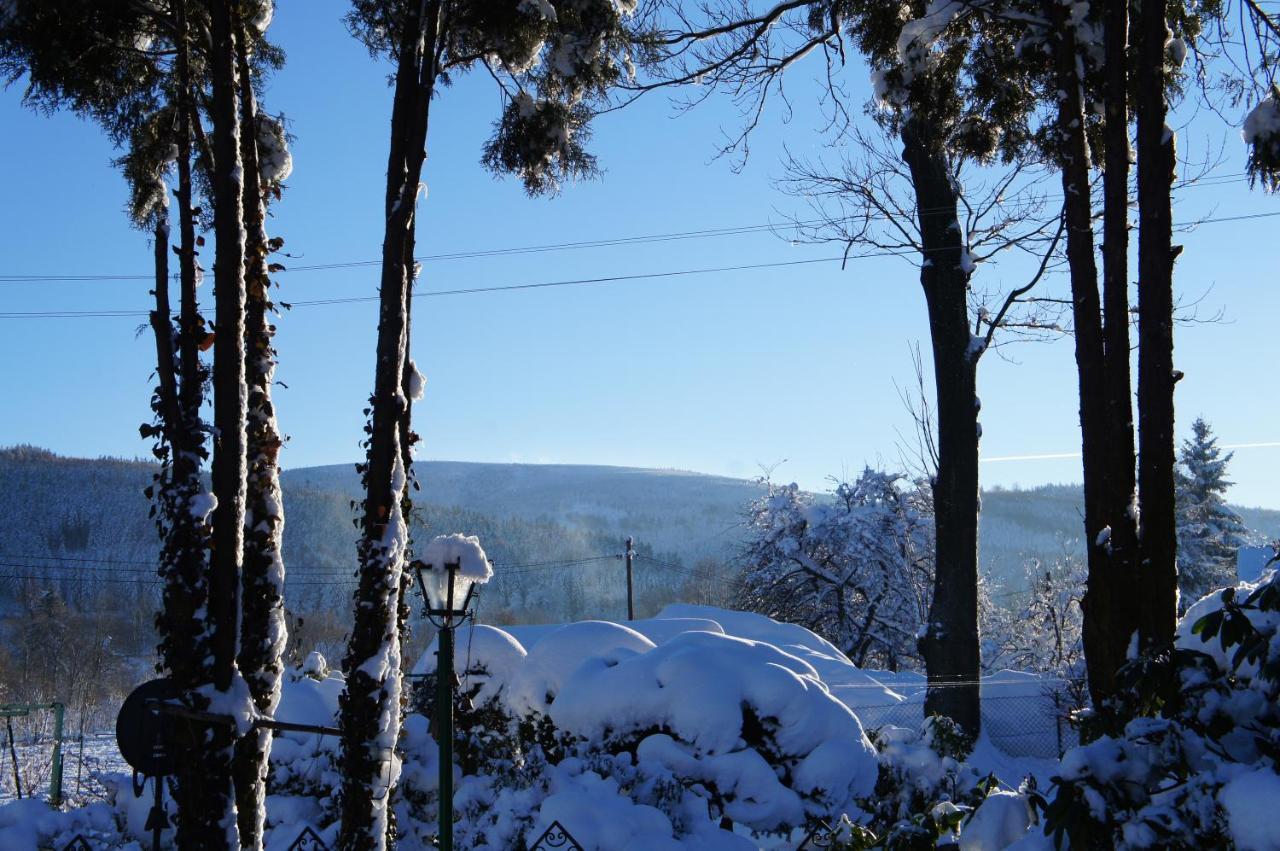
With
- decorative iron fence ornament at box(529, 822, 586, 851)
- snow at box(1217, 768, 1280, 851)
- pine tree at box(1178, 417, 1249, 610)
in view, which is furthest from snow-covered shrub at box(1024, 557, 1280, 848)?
pine tree at box(1178, 417, 1249, 610)

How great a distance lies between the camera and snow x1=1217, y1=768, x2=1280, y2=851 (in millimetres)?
3117

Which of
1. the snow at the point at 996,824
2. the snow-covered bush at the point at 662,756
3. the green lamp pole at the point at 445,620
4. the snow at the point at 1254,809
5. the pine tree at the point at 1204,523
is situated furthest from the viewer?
the pine tree at the point at 1204,523

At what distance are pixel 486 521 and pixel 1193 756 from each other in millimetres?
102667

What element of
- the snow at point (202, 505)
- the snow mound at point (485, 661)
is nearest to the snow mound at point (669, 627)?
the snow mound at point (485, 661)

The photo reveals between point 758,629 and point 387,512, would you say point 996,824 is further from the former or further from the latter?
point 758,629

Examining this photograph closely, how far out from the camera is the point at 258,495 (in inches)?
328

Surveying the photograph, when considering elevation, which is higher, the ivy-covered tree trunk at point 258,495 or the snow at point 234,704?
the ivy-covered tree trunk at point 258,495

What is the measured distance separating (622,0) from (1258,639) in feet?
23.3

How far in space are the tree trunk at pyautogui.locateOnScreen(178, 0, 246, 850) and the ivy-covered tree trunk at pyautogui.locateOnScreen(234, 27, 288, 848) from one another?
422 millimetres

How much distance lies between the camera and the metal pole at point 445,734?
7.49 metres

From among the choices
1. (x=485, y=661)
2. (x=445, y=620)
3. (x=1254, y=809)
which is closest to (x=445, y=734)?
(x=445, y=620)

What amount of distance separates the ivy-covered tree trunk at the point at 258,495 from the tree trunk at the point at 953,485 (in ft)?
24.0

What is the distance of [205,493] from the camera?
7.00 m

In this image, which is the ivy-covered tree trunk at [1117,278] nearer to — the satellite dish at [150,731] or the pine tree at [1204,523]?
the satellite dish at [150,731]
